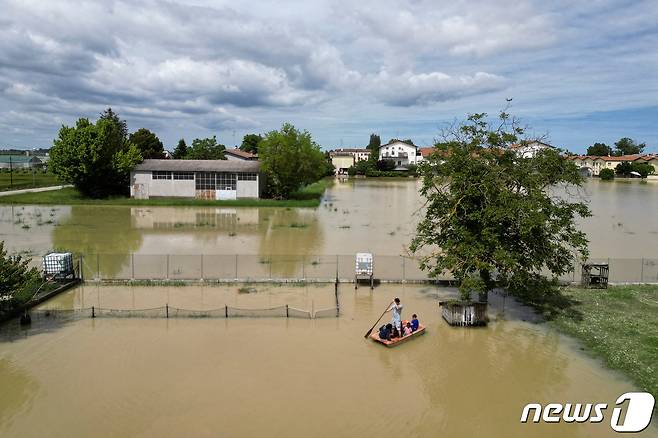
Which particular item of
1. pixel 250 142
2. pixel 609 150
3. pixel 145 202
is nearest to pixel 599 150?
pixel 609 150

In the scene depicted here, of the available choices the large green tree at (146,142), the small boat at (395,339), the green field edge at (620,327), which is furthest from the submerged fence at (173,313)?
the large green tree at (146,142)

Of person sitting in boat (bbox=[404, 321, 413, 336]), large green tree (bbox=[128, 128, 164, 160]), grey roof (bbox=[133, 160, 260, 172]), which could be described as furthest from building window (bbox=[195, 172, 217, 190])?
person sitting in boat (bbox=[404, 321, 413, 336])

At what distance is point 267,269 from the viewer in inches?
1017

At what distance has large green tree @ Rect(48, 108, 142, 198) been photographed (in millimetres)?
58125

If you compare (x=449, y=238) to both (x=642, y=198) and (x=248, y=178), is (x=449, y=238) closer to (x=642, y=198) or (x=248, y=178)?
(x=248, y=178)

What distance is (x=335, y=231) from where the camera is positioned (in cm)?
3931

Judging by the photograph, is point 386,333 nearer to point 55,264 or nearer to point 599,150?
point 55,264

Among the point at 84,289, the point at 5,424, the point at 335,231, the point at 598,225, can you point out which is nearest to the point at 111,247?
the point at 84,289

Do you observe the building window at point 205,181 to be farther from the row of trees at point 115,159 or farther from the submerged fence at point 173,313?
the submerged fence at point 173,313

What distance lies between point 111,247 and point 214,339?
18.7 m

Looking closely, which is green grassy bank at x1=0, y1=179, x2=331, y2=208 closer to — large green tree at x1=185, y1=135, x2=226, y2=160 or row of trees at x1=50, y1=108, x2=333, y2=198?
row of trees at x1=50, y1=108, x2=333, y2=198

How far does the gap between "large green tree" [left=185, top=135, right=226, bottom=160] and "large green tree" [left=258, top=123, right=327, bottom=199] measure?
43022 millimetres

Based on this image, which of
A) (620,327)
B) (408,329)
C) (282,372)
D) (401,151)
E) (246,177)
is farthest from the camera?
(401,151)

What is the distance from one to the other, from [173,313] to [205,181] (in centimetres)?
4447
